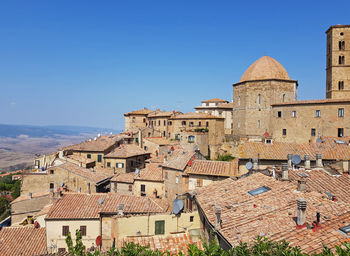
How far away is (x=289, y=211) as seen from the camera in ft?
40.2

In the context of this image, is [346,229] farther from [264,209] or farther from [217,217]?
[217,217]

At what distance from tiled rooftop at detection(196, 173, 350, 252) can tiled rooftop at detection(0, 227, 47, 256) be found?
13709 mm

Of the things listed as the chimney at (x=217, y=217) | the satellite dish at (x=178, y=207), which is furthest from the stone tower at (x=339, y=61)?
the chimney at (x=217, y=217)

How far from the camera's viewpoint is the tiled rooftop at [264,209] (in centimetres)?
1070

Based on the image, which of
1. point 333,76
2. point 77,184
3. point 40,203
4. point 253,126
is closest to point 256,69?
point 253,126

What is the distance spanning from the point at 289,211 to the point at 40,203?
25.7 metres

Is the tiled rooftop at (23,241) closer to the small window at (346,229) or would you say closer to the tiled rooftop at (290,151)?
the tiled rooftop at (290,151)

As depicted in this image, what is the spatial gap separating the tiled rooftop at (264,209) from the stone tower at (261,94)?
31.4 meters

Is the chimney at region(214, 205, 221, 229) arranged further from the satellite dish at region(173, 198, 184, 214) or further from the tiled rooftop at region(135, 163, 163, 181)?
the tiled rooftop at region(135, 163, 163, 181)

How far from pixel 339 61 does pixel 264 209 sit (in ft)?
151

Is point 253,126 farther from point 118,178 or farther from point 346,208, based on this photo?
point 346,208

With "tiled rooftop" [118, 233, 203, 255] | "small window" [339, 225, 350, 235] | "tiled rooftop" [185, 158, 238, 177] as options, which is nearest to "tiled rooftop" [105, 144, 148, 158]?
"tiled rooftop" [185, 158, 238, 177]

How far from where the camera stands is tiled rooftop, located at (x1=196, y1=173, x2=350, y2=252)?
10.7 m

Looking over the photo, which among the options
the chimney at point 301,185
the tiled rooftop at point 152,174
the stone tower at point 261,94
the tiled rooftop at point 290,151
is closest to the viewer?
the chimney at point 301,185
